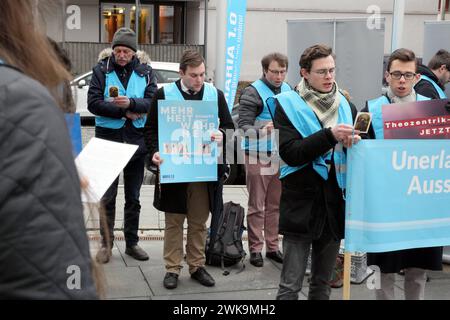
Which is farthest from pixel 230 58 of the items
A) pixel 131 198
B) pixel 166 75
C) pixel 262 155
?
pixel 166 75

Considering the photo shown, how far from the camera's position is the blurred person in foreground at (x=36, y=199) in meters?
0.90

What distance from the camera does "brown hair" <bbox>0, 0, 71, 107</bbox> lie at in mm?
1058

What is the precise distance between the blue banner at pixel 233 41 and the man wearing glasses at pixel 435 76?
214cm

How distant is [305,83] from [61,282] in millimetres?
2793

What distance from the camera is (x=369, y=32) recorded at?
527 cm

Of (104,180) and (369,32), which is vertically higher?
(369,32)

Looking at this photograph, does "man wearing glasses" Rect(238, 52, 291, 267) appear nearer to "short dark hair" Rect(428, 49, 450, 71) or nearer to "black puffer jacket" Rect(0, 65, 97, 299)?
"short dark hair" Rect(428, 49, 450, 71)

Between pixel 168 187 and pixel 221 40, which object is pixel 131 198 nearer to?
pixel 168 187

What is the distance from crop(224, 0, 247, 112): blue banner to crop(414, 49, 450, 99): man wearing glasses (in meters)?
2.14

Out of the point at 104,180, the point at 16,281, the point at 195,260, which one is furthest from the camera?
the point at 195,260

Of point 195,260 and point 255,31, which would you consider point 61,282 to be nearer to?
point 195,260

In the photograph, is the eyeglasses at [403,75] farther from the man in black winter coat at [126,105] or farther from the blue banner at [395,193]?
the man in black winter coat at [126,105]

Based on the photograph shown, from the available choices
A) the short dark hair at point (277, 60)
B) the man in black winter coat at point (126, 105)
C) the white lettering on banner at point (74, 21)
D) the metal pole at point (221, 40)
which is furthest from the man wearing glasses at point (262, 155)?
the white lettering on banner at point (74, 21)

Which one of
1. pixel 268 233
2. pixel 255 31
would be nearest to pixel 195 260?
pixel 268 233
